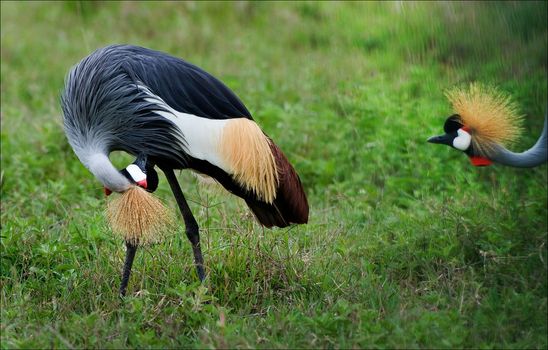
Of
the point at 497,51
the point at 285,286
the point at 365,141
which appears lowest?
the point at 285,286

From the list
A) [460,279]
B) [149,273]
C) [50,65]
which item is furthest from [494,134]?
[50,65]

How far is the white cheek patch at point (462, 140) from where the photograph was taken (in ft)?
11.9

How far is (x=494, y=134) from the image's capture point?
3.57m

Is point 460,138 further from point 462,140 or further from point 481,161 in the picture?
point 481,161

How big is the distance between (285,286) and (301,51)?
370 cm

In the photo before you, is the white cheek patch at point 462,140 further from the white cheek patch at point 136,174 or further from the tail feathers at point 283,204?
the white cheek patch at point 136,174

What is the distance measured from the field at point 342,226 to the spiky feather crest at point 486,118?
49 cm

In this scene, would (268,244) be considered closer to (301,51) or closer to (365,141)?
(365,141)

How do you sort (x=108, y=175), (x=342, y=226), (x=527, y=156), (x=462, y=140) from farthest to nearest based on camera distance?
(x=342, y=226) < (x=462, y=140) < (x=527, y=156) < (x=108, y=175)

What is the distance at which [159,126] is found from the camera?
3438 millimetres

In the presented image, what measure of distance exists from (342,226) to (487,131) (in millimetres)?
1086

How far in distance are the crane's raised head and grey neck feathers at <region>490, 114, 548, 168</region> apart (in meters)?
0.03

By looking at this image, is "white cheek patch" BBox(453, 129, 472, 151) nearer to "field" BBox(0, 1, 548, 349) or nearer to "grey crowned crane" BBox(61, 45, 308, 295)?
"field" BBox(0, 1, 548, 349)

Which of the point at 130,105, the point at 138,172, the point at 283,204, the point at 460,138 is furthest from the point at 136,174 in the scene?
the point at 460,138
